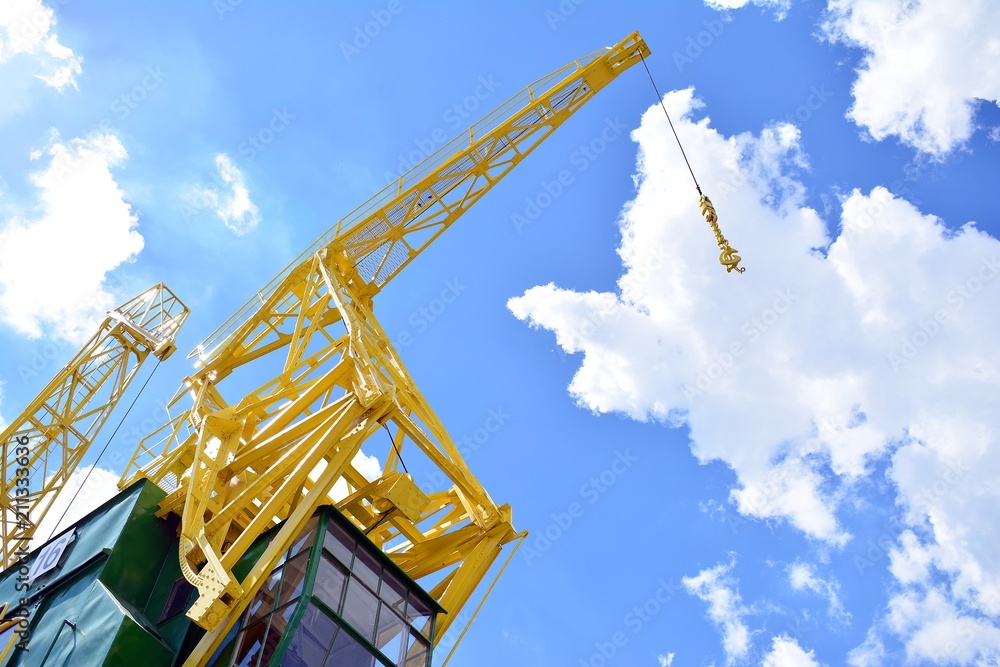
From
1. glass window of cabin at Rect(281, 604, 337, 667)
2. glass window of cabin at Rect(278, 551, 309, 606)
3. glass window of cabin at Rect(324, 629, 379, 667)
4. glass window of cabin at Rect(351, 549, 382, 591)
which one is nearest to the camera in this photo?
glass window of cabin at Rect(281, 604, 337, 667)

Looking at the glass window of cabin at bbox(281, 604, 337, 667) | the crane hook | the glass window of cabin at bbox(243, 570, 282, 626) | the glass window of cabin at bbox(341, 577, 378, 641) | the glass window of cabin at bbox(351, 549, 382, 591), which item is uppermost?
the crane hook

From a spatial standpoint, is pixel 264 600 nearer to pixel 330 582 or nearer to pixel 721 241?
pixel 330 582

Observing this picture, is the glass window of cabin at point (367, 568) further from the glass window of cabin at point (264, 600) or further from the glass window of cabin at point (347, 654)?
the glass window of cabin at point (264, 600)

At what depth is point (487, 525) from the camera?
22078 millimetres

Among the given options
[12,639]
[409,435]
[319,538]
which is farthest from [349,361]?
[12,639]

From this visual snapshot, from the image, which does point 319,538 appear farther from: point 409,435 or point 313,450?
point 409,435

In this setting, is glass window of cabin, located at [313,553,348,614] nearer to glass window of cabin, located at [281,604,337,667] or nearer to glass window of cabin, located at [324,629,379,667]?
glass window of cabin, located at [281,604,337,667]

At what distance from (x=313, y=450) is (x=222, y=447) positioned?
2290mm

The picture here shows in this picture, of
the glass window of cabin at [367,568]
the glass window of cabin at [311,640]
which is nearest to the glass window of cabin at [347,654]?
the glass window of cabin at [311,640]

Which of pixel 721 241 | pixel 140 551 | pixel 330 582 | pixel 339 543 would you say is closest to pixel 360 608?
pixel 330 582

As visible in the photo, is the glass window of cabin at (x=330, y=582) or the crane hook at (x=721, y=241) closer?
the glass window of cabin at (x=330, y=582)

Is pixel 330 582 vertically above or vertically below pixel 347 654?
above

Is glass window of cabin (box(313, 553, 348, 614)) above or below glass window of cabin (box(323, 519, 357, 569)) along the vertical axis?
below

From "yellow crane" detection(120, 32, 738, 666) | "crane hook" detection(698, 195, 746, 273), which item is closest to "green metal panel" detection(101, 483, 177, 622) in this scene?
"yellow crane" detection(120, 32, 738, 666)
